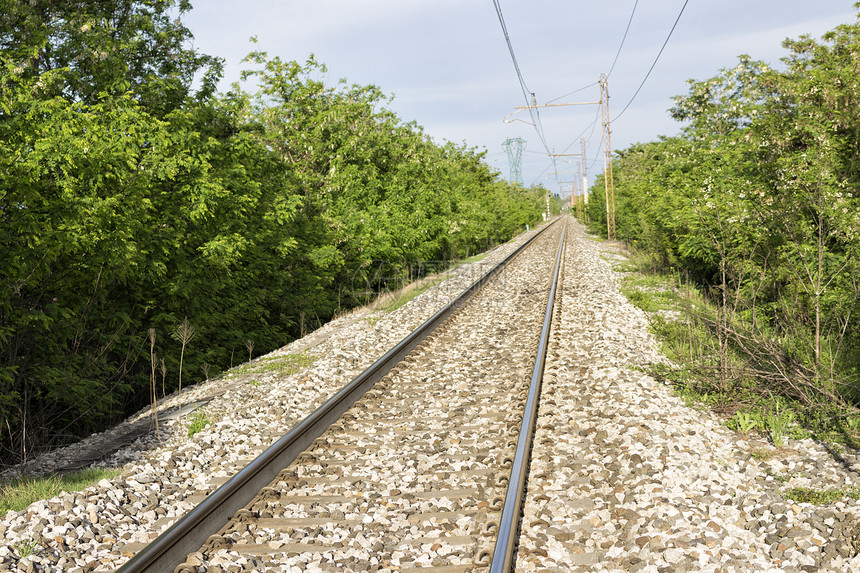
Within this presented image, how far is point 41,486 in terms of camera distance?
5.41 metres

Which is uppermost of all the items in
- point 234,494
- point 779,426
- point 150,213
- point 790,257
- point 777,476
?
point 150,213

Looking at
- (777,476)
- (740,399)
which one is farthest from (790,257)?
(777,476)

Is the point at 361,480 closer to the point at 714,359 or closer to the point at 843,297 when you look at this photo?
the point at 714,359

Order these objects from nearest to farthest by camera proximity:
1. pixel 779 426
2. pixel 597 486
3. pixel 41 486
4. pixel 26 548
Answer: pixel 26 548, pixel 597 486, pixel 41 486, pixel 779 426

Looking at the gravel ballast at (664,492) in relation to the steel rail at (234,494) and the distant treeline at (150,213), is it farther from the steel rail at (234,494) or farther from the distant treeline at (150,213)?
the distant treeline at (150,213)

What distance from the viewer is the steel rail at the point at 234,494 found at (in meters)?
3.96

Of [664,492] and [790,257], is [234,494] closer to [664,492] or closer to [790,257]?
[664,492]

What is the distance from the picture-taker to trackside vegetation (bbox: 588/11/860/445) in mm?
6980

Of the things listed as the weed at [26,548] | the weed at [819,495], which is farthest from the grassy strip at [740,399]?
the weed at [26,548]

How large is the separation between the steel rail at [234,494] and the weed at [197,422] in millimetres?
1459

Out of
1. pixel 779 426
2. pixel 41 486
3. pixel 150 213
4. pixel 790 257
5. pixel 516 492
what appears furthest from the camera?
pixel 150 213

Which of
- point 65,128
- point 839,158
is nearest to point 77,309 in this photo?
point 65,128

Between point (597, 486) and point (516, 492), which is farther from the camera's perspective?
point (597, 486)

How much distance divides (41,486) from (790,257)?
410 inches
